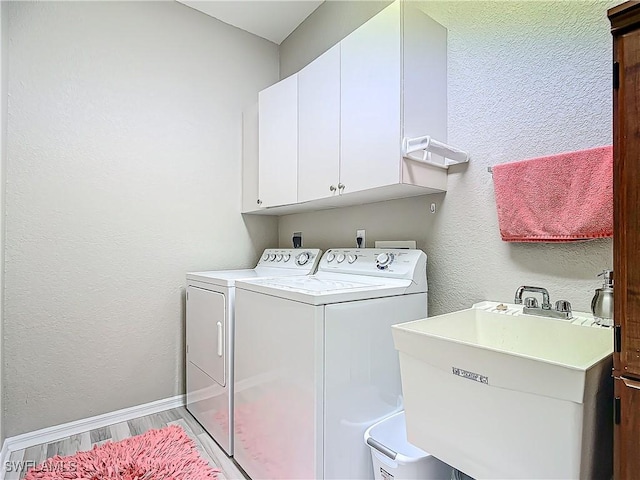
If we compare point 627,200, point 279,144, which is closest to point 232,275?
point 279,144

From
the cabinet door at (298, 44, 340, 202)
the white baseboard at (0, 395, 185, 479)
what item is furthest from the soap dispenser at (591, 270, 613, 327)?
the white baseboard at (0, 395, 185, 479)

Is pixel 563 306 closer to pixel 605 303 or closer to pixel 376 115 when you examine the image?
pixel 605 303

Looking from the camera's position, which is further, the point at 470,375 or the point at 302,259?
the point at 302,259

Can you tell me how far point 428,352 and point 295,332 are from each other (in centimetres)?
54

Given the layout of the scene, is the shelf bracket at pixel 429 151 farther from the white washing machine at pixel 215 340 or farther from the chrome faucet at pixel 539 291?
the white washing machine at pixel 215 340

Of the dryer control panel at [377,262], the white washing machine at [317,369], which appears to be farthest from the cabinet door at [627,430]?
the dryer control panel at [377,262]

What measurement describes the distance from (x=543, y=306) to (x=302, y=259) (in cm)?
139

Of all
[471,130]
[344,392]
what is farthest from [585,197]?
[344,392]

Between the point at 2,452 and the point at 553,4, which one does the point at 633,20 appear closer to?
the point at 553,4

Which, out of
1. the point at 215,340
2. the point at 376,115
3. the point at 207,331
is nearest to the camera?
the point at 376,115

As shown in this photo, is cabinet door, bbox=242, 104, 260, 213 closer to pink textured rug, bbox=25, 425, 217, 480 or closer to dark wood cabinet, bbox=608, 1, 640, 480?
pink textured rug, bbox=25, 425, 217, 480

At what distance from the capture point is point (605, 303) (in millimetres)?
1125

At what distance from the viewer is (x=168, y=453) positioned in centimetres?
181

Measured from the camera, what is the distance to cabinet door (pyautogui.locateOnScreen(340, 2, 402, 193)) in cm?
157
